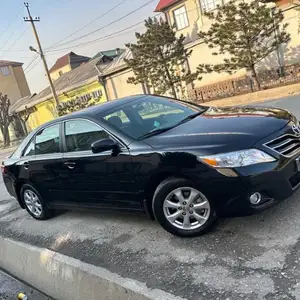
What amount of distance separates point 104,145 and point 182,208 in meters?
1.08

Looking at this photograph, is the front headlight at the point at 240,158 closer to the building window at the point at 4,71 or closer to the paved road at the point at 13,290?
the paved road at the point at 13,290

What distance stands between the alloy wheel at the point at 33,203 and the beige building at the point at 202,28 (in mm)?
16740

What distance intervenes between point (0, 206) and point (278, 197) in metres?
5.88

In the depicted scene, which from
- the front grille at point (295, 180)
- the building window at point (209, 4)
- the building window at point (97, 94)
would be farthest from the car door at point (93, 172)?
the building window at point (97, 94)

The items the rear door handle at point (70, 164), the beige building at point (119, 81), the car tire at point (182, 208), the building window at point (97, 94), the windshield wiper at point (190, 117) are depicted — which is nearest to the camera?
the car tire at point (182, 208)

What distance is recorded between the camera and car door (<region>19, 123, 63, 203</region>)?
485 centimetres

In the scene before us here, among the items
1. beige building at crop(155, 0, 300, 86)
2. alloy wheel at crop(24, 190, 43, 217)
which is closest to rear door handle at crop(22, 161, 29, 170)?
alloy wheel at crop(24, 190, 43, 217)

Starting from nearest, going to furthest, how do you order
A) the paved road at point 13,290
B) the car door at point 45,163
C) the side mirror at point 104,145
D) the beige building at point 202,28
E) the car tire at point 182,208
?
the car tire at point 182,208 → the side mirror at point 104,145 → the paved road at point 13,290 → the car door at point 45,163 → the beige building at point 202,28

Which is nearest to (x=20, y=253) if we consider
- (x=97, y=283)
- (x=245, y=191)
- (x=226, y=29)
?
(x=97, y=283)

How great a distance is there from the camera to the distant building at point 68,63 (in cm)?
6375

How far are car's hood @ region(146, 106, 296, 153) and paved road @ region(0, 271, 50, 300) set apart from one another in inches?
85.9

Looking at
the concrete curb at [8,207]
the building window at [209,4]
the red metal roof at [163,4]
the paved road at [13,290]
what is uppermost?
the red metal roof at [163,4]

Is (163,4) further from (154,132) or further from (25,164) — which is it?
(154,132)

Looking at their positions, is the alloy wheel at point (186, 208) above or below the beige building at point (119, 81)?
below
